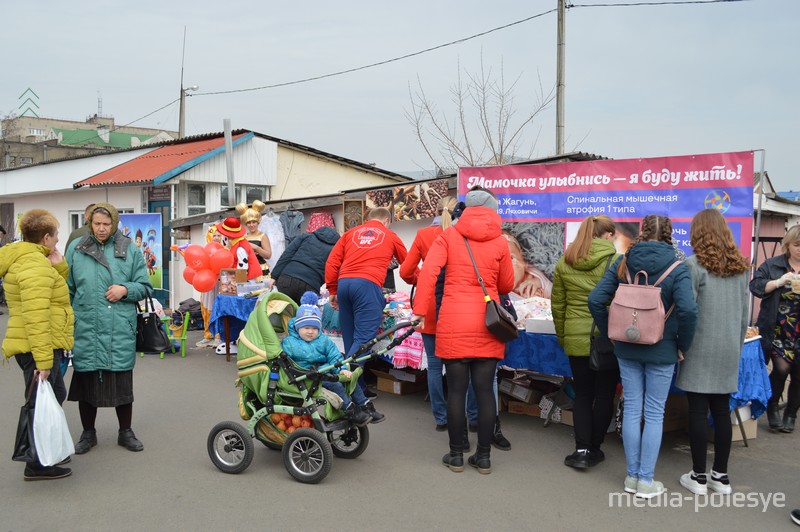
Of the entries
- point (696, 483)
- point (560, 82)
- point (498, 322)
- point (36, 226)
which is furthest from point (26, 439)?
point (560, 82)

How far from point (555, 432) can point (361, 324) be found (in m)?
1.97

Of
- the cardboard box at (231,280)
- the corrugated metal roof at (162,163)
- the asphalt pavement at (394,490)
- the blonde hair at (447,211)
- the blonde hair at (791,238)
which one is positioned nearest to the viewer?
the asphalt pavement at (394,490)

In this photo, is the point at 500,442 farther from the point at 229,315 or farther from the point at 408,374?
the point at 229,315

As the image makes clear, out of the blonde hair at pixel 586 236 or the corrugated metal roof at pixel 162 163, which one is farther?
the corrugated metal roof at pixel 162 163

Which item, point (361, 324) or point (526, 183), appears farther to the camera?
point (526, 183)

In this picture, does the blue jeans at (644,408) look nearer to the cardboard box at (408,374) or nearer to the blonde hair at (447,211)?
the blonde hair at (447,211)

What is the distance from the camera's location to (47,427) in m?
4.53

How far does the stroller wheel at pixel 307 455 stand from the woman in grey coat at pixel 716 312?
2.44m

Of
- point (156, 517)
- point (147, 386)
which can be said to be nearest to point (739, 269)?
point (156, 517)

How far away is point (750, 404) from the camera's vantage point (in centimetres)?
555

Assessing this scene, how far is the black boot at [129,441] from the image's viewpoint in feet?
18.0

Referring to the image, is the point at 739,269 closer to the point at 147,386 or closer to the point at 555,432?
the point at 555,432

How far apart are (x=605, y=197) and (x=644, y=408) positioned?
3086 mm

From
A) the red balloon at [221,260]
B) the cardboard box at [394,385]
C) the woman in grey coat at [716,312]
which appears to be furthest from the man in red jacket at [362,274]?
the red balloon at [221,260]
